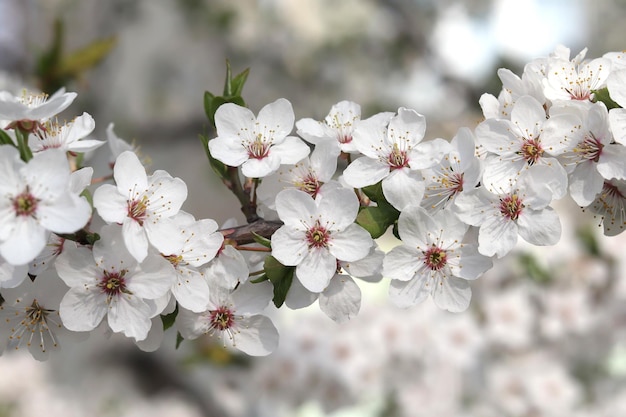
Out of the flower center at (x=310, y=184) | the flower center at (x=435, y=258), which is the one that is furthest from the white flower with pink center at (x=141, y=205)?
the flower center at (x=435, y=258)

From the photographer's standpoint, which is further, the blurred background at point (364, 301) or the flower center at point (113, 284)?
the blurred background at point (364, 301)

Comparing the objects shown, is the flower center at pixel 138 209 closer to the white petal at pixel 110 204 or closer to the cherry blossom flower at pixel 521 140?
the white petal at pixel 110 204

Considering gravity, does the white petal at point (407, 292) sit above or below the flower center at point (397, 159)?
below

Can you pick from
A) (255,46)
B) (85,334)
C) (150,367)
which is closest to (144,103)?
(255,46)

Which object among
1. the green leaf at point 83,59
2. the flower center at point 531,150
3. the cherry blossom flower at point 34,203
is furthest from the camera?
the green leaf at point 83,59

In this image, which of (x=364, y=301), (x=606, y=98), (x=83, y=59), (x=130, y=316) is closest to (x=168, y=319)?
(x=130, y=316)

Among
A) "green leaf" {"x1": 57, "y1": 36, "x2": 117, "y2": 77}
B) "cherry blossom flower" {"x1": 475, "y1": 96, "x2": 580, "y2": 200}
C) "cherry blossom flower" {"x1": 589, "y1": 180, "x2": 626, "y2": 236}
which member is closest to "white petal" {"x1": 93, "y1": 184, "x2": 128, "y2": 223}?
"cherry blossom flower" {"x1": 475, "y1": 96, "x2": 580, "y2": 200}

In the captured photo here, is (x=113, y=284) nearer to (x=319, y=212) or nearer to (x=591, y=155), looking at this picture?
(x=319, y=212)
